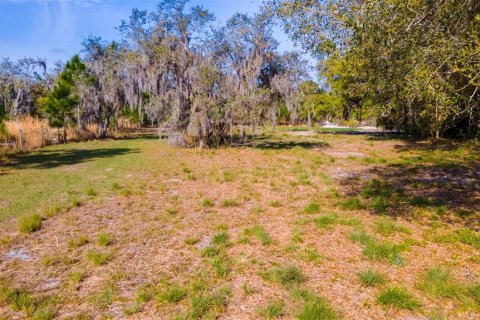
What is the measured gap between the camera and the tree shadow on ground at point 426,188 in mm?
7488

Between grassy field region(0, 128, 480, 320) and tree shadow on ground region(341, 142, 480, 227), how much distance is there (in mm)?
61

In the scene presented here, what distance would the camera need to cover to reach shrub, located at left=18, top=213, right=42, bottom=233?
6.46m

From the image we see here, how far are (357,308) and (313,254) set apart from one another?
1.41m

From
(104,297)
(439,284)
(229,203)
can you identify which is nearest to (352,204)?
(229,203)

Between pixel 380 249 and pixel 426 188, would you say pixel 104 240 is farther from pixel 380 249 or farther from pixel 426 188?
pixel 426 188

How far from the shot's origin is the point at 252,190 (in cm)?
980

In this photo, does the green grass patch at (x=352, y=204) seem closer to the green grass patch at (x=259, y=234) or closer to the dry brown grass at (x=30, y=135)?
the green grass patch at (x=259, y=234)

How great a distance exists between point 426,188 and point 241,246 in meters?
6.41

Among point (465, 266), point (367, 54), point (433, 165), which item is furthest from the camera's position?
point (433, 165)

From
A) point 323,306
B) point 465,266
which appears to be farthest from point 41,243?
point 465,266

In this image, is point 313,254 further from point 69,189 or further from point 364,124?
point 364,124

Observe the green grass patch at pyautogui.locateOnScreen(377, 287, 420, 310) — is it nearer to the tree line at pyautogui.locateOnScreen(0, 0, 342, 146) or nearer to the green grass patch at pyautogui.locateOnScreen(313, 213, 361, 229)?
the green grass patch at pyautogui.locateOnScreen(313, 213, 361, 229)

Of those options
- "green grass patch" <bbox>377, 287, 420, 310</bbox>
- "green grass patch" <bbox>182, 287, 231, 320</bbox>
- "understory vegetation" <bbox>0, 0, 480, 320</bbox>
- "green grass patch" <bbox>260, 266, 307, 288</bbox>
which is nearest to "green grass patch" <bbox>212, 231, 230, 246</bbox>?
"understory vegetation" <bbox>0, 0, 480, 320</bbox>

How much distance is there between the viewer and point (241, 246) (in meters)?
5.78
